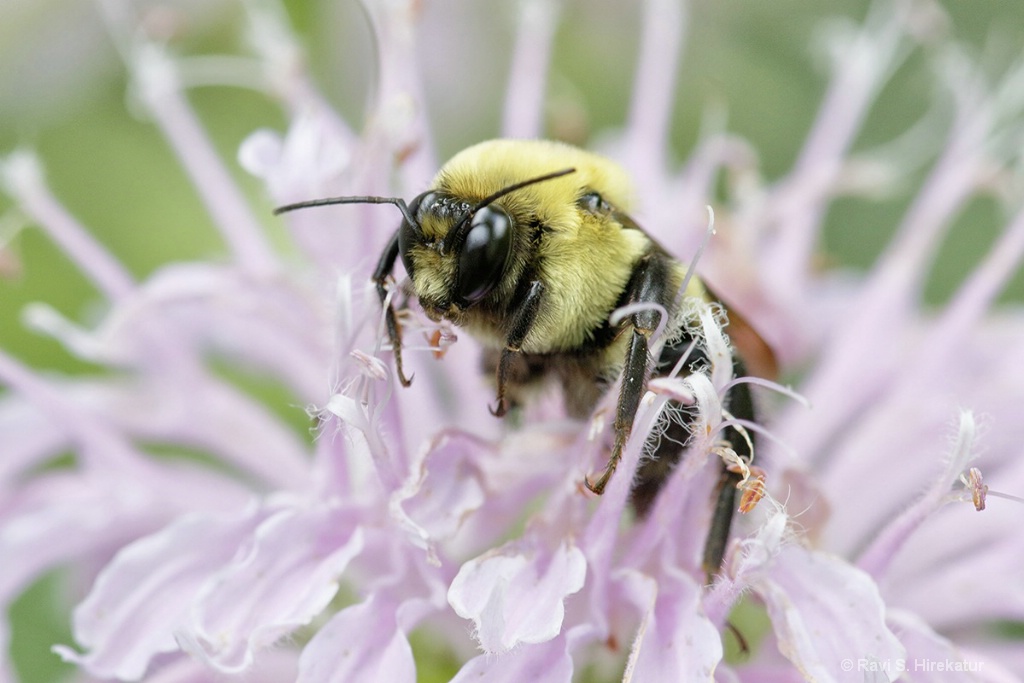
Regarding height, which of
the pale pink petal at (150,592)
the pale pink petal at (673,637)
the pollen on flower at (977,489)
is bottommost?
the pale pink petal at (150,592)

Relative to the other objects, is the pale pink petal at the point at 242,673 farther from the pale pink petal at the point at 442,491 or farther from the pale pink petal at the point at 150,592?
the pale pink petal at the point at 442,491

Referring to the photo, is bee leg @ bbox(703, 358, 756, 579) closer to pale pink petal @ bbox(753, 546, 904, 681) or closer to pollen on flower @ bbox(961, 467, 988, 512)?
pale pink petal @ bbox(753, 546, 904, 681)

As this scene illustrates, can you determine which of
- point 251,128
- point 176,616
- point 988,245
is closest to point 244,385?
point 251,128

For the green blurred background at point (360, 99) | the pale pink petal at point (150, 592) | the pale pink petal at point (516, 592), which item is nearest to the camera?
the pale pink petal at point (516, 592)

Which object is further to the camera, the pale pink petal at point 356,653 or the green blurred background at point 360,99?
the green blurred background at point 360,99

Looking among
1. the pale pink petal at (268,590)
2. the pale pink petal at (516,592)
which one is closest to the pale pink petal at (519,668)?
the pale pink petal at (516,592)

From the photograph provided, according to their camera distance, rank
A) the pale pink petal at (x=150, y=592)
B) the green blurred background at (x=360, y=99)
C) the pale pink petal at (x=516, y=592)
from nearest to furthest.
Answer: the pale pink petal at (x=516, y=592) → the pale pink petal at (x=150, y=592) → the green blurred background at (x=360, y=99)

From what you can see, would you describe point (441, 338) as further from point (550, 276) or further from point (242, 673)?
point (242, 673)
